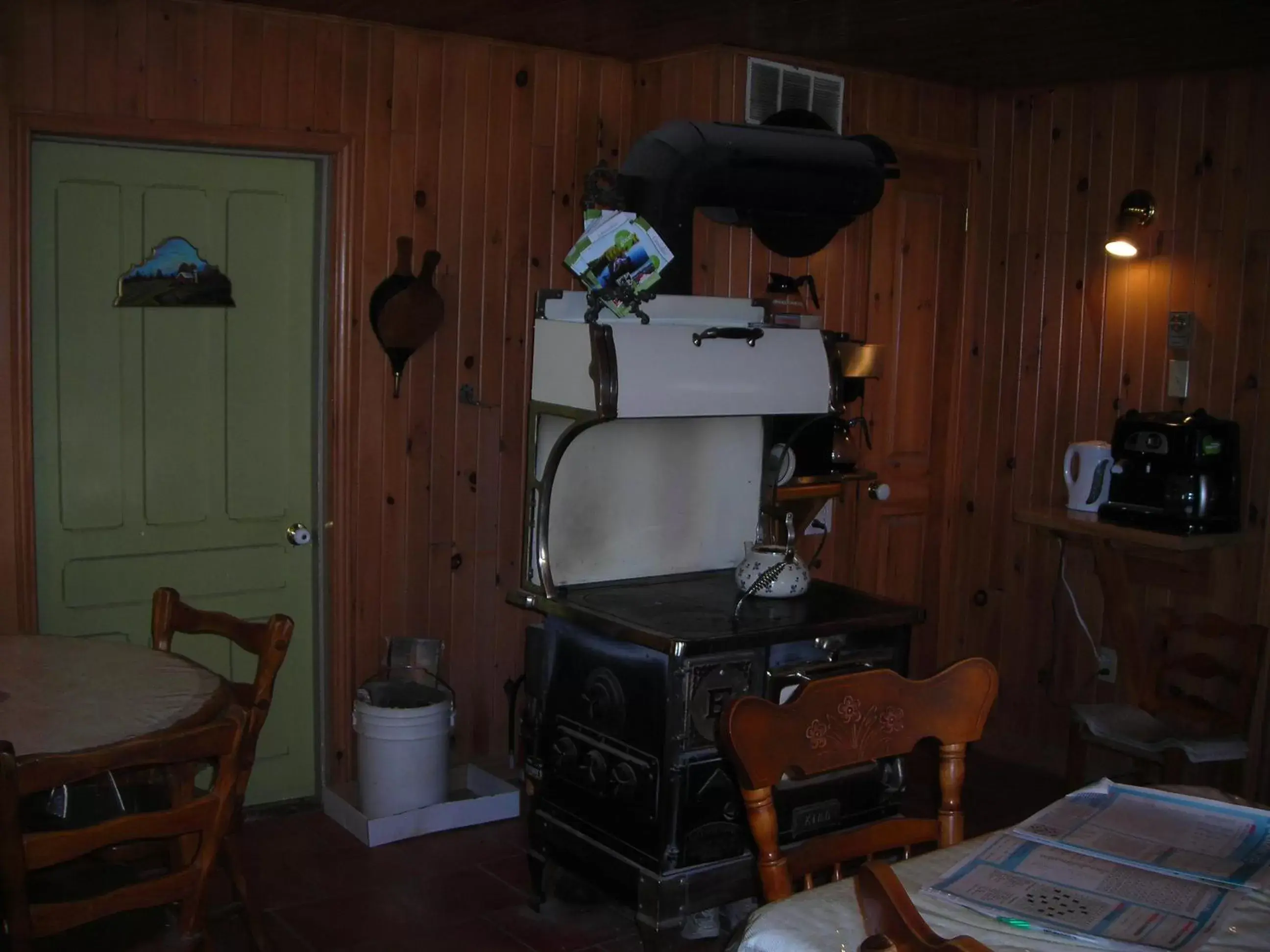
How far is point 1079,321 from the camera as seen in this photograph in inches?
169

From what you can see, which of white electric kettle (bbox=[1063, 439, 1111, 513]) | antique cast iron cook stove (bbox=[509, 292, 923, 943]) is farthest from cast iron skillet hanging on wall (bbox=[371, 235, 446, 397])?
white electric kettle (bbox=[1063, 439, 1111, 513])

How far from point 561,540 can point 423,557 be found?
816mm

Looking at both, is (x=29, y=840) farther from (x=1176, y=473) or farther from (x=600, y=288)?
(x=1176, y=473)

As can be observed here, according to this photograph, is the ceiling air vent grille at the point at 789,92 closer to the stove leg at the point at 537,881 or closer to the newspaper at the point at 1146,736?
the newspaper at the point at 1146,736

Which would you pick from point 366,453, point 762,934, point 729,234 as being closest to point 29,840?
point 762,934

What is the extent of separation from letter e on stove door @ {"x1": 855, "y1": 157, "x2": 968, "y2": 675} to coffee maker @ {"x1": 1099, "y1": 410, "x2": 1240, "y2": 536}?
80 centimetres

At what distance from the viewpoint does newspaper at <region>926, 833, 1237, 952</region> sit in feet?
4.96

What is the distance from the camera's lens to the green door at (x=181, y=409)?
11.2 feet

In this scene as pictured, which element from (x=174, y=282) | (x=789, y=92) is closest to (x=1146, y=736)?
(x=789, y=92)

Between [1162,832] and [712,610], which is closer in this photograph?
[1162,832]

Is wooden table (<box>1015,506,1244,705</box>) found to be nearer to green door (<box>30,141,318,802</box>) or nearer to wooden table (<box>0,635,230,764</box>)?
green door (<box>30,141,318,802</box>)

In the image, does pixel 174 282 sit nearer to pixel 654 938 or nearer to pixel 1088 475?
pixel 654 938

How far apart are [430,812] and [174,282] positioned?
163 centimetres

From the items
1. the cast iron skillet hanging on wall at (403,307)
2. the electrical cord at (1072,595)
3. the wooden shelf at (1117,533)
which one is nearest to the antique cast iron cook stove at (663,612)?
the cast iron skillet hanging on wall at (403,307)
